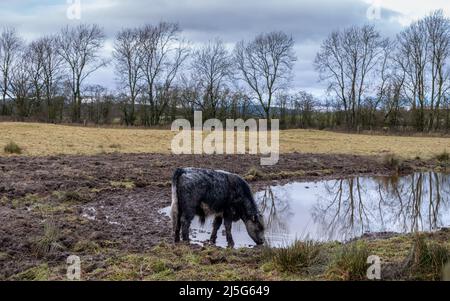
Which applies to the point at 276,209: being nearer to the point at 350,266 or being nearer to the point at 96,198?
the point at 96,198

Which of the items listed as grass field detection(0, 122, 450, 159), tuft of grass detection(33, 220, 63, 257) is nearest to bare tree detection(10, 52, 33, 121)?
grass field detection(0, 122, 450, 159)

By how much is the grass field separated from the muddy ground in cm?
413

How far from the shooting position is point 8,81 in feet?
190

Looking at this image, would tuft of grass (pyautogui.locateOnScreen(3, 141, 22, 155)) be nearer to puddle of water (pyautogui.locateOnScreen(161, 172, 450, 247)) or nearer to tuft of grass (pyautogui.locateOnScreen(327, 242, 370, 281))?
puddle of water (pyautogui.locateOnScreen(161, 172, 450, 247))

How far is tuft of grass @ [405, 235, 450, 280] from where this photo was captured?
550 cm

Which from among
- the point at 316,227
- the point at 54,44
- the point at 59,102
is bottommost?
the point at 316,227

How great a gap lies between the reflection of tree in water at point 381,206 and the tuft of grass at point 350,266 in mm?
2793

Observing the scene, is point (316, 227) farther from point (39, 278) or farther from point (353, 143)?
point (353, 143)

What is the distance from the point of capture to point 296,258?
20.7 ft

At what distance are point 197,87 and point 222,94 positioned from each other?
3409 millimetres

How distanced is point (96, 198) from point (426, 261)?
9691 millimetres

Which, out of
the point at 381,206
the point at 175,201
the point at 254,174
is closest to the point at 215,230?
Answer: the point at 175,201
